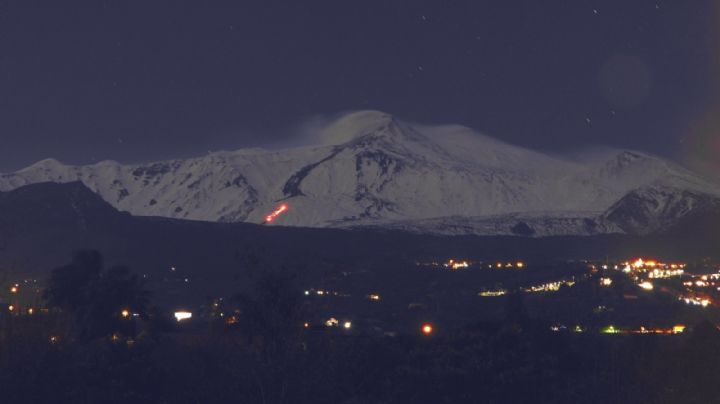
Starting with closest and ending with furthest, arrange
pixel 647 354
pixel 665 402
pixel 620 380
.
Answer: pixel 665 402 → pixel 620 380 → pixel 647 354

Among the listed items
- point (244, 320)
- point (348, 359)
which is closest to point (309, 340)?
point (244, 320)

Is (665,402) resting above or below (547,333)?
below

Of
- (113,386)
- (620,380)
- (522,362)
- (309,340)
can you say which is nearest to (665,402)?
(620,380)

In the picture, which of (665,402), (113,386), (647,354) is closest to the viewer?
(113,386)

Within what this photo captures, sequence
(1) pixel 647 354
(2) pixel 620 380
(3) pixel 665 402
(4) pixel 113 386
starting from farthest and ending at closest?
(1) pixel 647 354
(2) pixel 620 380
(3) pixel 665 402
(4) pixel 113 386

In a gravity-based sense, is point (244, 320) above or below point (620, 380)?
above

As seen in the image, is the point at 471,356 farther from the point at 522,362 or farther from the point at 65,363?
the point at 65,363

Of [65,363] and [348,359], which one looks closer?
[65,363]

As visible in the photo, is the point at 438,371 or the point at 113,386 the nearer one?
the point at 113,386

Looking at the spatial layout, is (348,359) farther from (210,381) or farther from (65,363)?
(65,363)
